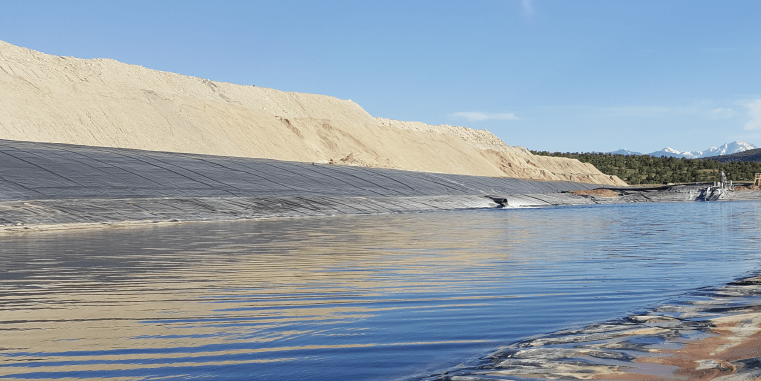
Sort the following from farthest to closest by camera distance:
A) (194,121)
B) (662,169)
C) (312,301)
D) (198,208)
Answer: (662,169) → (194,121) → (198,208) → (312,301)

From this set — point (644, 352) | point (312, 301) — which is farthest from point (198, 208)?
point (644, 352)

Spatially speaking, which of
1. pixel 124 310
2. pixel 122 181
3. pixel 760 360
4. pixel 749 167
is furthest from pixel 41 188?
pixel 749 167

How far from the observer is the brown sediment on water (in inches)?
146

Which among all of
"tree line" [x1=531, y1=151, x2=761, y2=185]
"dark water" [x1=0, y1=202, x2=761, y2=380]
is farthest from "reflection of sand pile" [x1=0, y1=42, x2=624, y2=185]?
"dark water" [x1=0, y1=202, x2=761, y2=380]

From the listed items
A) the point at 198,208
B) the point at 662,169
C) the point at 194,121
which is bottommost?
the point at 198,208

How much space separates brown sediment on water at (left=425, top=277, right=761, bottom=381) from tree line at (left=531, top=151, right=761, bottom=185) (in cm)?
12189

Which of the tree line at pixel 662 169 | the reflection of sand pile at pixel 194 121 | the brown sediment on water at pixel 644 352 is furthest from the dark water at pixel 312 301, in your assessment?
the tree line at pixel 662 169

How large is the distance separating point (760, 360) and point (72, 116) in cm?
6066

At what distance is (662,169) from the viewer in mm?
122812

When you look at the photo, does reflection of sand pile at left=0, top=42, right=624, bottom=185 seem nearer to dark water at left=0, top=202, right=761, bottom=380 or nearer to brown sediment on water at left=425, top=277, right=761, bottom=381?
dark water at left=0, top=202, right=761, bottom=380

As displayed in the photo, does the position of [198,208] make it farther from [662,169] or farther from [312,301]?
[662,169]

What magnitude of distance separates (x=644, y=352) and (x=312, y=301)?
3.50m

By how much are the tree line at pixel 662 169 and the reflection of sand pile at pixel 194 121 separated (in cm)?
2759

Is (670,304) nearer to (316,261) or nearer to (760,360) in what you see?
(760,360)
